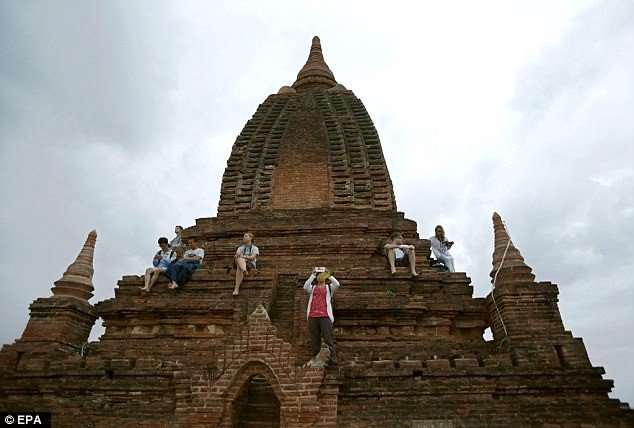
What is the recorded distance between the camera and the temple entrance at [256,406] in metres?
8.16

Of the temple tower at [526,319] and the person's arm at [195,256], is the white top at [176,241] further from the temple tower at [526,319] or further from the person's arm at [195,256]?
the temple tower at [526,319]

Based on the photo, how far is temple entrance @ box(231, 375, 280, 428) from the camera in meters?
8.16

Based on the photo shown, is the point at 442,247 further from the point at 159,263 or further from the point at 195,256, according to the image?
the point at 159,263

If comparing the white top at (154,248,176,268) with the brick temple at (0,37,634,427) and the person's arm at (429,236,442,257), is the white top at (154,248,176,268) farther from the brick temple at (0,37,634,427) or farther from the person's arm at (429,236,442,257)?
the person's arm at (429,236,442,257)

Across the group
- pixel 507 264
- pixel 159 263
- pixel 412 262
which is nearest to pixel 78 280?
pixel 159 263

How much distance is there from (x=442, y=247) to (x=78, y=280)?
907 centimetres

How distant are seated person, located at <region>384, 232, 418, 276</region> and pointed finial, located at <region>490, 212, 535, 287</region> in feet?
6.03

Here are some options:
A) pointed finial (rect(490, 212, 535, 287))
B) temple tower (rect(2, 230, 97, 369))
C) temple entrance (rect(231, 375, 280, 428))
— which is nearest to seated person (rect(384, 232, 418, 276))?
pointed finial (rect(490, 212, 535, 287))

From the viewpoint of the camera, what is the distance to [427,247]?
1302 centimetres

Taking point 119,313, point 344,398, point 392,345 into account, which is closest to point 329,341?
point 344,398

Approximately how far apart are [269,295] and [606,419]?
6.62 meters

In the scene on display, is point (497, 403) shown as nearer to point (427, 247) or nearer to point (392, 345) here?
point (392, 345)

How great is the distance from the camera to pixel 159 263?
1219cm

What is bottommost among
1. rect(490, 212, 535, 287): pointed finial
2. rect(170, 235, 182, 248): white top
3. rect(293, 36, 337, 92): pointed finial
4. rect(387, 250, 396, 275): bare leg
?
rect(490, 212, 535, 287): pointed finial
